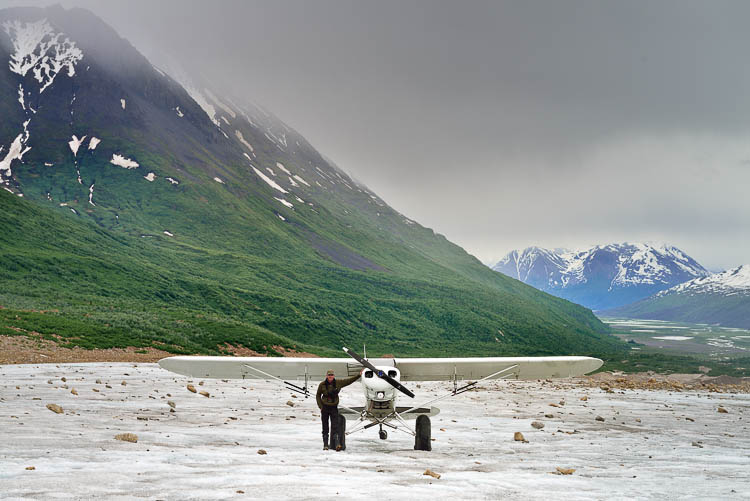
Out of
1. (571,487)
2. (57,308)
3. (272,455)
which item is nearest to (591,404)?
(571,487)

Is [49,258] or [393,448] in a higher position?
[49,258]

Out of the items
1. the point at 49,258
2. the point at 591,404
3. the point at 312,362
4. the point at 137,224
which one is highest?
the point at 137,224

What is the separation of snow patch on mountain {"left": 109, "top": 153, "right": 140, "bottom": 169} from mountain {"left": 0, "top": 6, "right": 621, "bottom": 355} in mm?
918

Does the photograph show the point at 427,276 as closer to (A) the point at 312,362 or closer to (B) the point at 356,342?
(B) the point at 356,342

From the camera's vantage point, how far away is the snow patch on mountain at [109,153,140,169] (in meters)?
164

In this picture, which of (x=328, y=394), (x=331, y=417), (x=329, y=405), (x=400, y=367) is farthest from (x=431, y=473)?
(x=400, y=367)

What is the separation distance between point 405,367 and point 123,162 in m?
171

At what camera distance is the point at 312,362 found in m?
19.6

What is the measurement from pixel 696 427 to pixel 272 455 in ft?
64.4

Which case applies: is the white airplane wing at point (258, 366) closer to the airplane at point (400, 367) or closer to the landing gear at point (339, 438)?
the airplane at point (400, 367)

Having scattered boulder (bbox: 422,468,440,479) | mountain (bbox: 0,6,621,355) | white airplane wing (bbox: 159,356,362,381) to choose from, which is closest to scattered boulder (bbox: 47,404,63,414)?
white airplane wing (bbox: 159,356,362,381)

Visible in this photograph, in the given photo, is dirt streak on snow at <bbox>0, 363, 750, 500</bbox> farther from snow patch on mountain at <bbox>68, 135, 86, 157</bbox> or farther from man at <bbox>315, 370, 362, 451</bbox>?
snow patch on mountain at <bbox>68, 135, 86, 157</bbox>

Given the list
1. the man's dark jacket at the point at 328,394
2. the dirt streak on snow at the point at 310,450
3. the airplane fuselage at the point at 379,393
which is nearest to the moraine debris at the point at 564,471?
the dirt streak on snow at the point at 310,450

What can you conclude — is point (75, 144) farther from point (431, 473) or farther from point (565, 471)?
point (565, 471)
